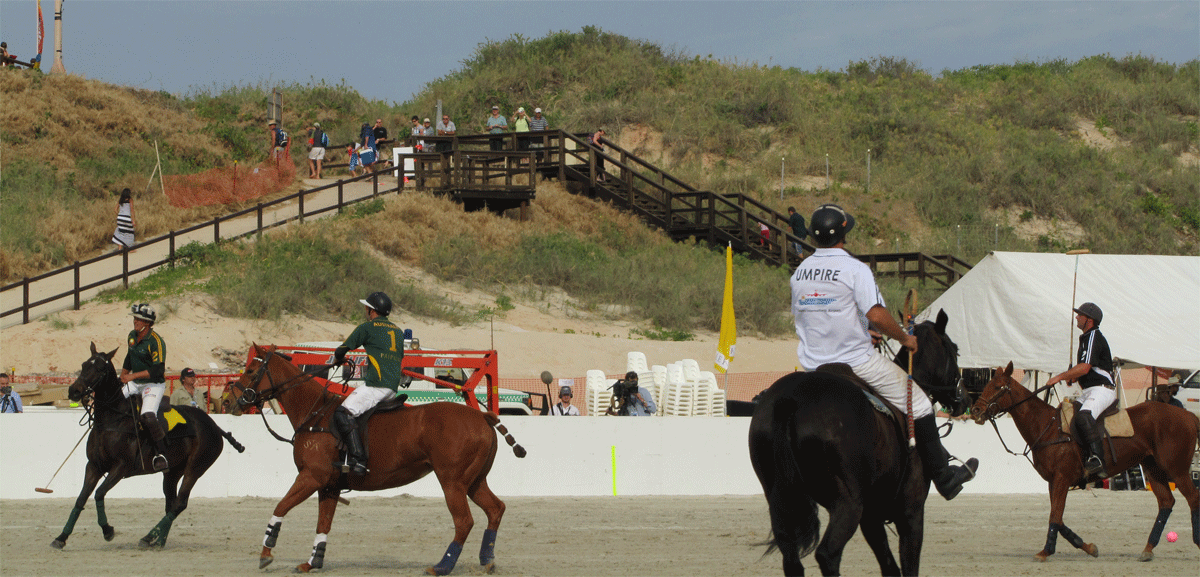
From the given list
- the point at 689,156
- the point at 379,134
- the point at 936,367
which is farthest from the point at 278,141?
→ the point at 936,367

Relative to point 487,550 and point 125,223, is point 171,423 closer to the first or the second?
point 487,550

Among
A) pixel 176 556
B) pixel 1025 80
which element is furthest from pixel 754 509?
pixel 1025 80

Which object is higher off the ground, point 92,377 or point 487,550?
point 92,377

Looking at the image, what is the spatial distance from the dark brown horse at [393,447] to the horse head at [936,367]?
4.21m

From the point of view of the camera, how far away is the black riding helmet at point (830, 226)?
7.06 meters

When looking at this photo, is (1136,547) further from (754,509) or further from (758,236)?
(758,236)

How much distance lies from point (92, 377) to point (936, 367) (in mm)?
8448

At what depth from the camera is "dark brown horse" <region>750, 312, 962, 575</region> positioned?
21.3 ft

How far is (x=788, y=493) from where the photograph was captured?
6.68m

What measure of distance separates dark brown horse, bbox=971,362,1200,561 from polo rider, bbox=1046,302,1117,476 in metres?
0.15

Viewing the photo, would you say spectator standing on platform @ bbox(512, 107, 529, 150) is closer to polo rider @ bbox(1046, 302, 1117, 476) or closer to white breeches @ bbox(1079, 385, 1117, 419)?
polo rider @ bbox(1046, 302, 1117, 476)

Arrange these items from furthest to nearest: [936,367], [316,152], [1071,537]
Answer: [316,152] → [1071,537] → [936,367]

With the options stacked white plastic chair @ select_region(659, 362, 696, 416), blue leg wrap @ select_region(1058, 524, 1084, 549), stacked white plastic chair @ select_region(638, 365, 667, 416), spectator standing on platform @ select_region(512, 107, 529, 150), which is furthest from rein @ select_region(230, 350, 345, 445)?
spectator standing on platform @ select_region(512, 107, 529, 150)

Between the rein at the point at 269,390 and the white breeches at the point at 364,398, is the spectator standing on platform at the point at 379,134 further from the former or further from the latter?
the white breeches at the point at 364,398
